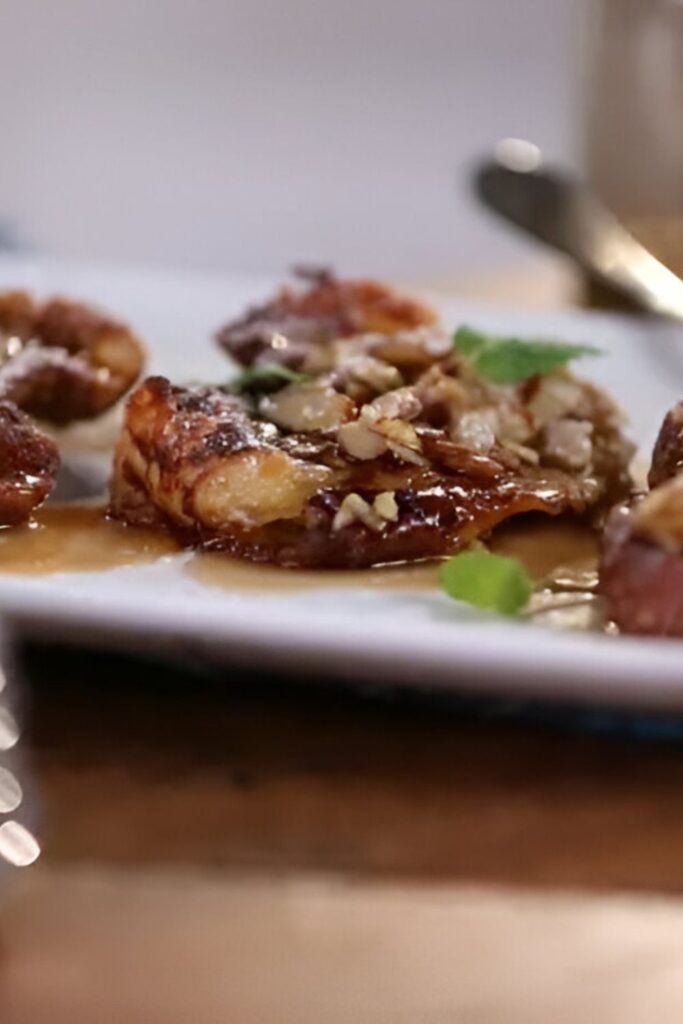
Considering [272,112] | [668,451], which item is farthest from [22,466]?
[272,112]

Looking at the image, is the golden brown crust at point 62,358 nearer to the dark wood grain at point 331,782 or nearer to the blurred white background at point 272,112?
the dark wood grain at point 331,782

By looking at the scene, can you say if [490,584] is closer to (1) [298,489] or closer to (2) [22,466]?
(1) [298,489]

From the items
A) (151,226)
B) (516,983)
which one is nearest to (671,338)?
(516,983)

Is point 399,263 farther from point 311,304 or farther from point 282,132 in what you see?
point 311,304

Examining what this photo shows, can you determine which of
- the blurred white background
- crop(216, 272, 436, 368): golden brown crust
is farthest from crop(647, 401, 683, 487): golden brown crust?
the blurred white background

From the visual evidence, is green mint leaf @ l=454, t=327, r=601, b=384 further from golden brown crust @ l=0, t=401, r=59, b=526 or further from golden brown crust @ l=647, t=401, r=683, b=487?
golden brown crust @ l=0, t=401, r=59, b=526
